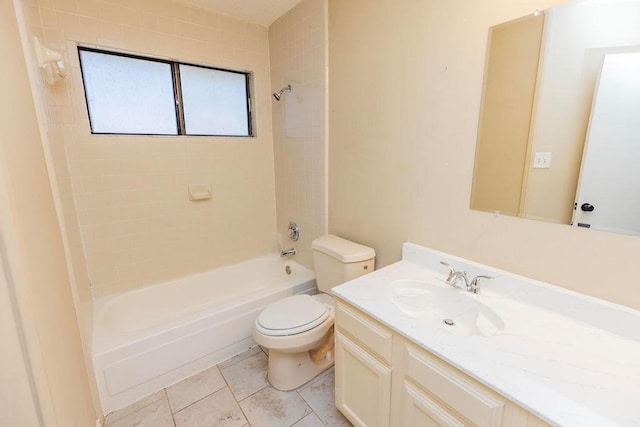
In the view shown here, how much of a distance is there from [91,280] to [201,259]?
2.42ft

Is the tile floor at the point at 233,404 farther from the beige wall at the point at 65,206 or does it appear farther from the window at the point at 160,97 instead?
the window at the point at 160,97

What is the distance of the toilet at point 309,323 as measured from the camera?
4.96ft

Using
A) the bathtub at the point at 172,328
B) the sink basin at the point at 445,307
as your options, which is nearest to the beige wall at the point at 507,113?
the sink basin at the point at 445,307

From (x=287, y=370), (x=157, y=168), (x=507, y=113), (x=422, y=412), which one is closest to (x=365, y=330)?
(x=422, y=412)

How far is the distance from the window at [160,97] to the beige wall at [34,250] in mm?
1102

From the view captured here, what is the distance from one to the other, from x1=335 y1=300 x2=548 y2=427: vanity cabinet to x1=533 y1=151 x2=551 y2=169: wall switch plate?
804 millimetres

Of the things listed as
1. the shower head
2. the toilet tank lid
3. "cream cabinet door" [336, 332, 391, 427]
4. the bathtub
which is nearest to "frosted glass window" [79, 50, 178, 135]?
the shower head

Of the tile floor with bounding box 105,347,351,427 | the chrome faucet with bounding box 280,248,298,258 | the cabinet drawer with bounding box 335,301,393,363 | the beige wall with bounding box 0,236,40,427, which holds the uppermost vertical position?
the beige wall with bounding box 0,236,40,427

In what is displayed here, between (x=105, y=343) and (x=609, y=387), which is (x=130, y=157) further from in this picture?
(x=609, y=387)

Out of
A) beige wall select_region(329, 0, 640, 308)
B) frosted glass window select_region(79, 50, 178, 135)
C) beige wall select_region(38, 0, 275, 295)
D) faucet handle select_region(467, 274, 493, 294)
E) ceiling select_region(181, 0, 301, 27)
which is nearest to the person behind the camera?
beige wall select_region(329, 0, 640, 308)

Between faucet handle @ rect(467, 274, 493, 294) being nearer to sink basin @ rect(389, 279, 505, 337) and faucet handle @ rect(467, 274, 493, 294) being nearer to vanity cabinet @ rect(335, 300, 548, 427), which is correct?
sink basin @ rect(389, 279, 505, 337)

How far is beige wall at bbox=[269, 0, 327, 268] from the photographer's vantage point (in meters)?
1.96

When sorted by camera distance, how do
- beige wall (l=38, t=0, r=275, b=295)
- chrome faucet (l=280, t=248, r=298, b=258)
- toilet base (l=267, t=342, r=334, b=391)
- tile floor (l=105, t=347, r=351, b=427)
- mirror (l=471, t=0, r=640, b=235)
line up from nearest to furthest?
mirror (l=471, t=0, r=640, b=235) < tile floor (l=105, t=347, r=351, b=427) < toilet base (l=267, t=342, r=334, b=391) < beige wall (l=38, t=0, r=275, b=295) < chrome faucet (l=280, t=248, r=298, b=258)

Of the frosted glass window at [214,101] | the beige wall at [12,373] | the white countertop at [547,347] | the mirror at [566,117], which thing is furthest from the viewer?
the frosted glass window at [214,101]
